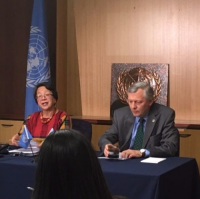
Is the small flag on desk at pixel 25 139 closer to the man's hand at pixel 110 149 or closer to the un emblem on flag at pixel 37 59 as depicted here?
the man's hand at pixel 110 149

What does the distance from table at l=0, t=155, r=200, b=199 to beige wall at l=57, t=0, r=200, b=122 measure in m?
2.14

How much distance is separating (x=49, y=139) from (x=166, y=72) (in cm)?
470

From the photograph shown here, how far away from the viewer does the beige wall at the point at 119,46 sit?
6105 mm

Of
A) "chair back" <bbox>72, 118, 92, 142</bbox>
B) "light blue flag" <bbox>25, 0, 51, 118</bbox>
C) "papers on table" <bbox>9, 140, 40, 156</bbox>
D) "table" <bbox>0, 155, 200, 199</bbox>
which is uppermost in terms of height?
"light blue flag" <bbox>25, 0, 51, 118</bbox>

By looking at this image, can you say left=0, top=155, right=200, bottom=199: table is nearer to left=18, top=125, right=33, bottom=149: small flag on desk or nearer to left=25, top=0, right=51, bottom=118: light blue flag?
left=18, top=125, right=33, bottom=149: small flag on desk

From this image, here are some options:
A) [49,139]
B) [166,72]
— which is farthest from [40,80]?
[49,139]

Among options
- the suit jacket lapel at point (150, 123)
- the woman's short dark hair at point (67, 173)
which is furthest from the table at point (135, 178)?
the woman's short dark hair at point (67, 173)

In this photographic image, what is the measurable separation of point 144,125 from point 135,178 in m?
1.14

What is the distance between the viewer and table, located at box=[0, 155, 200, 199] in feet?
11.3

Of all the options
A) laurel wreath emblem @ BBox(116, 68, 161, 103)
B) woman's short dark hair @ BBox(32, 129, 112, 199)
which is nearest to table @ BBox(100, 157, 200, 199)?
woman's short dark hair @ BBox(32, 129, 112, 199)

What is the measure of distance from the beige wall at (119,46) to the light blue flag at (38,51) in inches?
18.1

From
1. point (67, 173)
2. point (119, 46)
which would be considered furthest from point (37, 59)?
point (67, 173)

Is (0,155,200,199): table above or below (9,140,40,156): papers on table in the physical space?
below

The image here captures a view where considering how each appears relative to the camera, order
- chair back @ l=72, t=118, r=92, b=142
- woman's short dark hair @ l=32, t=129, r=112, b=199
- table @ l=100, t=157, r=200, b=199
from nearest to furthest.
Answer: woman's short dark hair @ l=32, t=129, r=112, b=199 < table @ l=100, t=157, r=200, b=199 < chair back @ l=72, t=118, r=92, b=142
